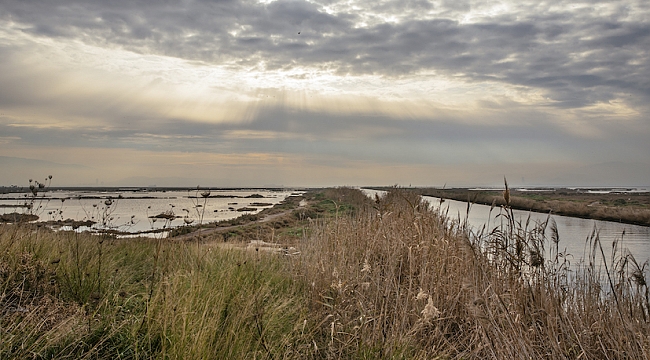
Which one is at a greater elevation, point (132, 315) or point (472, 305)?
point (472, 305)

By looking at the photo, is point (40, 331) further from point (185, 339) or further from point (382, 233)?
point (382, 233)

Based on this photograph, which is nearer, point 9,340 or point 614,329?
point 9,340

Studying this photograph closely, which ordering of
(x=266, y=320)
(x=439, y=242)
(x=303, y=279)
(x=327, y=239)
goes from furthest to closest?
1. (x=327, y=239)
2. (x=439, y=242)
3. (x=303, y=279)
4. (x=266, y=320)

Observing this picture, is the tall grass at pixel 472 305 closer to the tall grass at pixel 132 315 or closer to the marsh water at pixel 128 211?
the tall grass at pixel 132 315

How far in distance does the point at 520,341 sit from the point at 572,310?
1844mm

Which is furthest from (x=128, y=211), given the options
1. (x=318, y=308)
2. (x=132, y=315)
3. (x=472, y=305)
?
(x=472, y=305)

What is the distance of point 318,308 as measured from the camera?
523 centimetres

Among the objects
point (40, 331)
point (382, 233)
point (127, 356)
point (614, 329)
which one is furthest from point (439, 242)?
point (40, 331)

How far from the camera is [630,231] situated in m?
22.0

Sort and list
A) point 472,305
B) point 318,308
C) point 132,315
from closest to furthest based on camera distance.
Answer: point 472,305, point 132,315, point 318,308

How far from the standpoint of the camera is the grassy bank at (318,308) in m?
3.55

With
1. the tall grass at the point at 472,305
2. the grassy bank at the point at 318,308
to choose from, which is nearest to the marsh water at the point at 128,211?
the grassy bank at the point at 318,308

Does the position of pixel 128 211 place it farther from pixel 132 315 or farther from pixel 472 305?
pixel 472 305

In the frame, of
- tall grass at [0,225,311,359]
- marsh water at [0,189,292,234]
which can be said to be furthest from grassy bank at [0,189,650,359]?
marsh water at [0,189,292,234]
